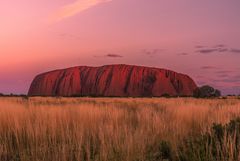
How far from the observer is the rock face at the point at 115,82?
12194 centimetres

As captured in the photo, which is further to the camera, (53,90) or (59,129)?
(53,90)

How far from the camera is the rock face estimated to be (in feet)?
400

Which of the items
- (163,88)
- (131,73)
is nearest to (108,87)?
(131,73)

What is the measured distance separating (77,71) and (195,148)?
13198cm

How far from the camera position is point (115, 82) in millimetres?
124312

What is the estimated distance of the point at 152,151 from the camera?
17.7ft

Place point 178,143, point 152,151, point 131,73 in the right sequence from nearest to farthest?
point 152,151 < point 178,143 < point 131,73

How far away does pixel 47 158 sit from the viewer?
4.76 metres

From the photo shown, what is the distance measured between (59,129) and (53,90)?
13022 cm

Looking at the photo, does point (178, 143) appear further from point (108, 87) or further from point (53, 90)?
point (53, 90)

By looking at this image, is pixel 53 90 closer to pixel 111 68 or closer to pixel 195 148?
pixel 111 68

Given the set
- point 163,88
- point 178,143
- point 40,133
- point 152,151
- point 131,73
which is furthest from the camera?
point 131,73

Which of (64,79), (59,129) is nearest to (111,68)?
(64,79)

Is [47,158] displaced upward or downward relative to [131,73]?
upward
